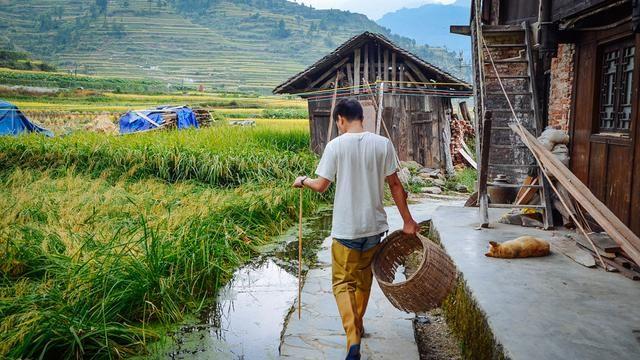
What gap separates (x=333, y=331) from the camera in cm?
423

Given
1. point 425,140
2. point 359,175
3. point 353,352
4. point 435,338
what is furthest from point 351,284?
point 425,140

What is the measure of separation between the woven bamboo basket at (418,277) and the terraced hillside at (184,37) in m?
75.2

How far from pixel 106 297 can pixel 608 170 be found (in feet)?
17.3

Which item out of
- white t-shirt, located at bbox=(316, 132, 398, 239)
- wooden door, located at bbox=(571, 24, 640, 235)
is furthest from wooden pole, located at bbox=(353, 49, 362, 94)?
white t-shirt, located at bbox=(316, 132, 398, 239)

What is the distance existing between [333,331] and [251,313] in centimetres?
112

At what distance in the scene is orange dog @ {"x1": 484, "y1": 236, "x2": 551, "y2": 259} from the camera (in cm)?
504

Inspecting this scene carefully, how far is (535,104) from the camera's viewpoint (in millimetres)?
7605

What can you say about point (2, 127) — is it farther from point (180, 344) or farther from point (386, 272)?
point (386, 272)

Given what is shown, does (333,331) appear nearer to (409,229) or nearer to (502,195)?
(409,229)

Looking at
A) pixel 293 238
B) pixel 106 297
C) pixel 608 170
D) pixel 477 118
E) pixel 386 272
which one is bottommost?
pixel 293 238

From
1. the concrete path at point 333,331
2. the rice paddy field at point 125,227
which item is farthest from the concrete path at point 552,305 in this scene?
the rice paddy field at point 125,227

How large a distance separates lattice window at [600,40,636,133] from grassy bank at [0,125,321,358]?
180 inches

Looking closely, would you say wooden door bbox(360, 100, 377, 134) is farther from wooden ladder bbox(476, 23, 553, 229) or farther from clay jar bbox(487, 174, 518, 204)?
clay jar bbox(487, 174, 518, 204)

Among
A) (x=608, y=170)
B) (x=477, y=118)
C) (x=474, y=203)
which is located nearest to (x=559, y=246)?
(x=608, y=170)
